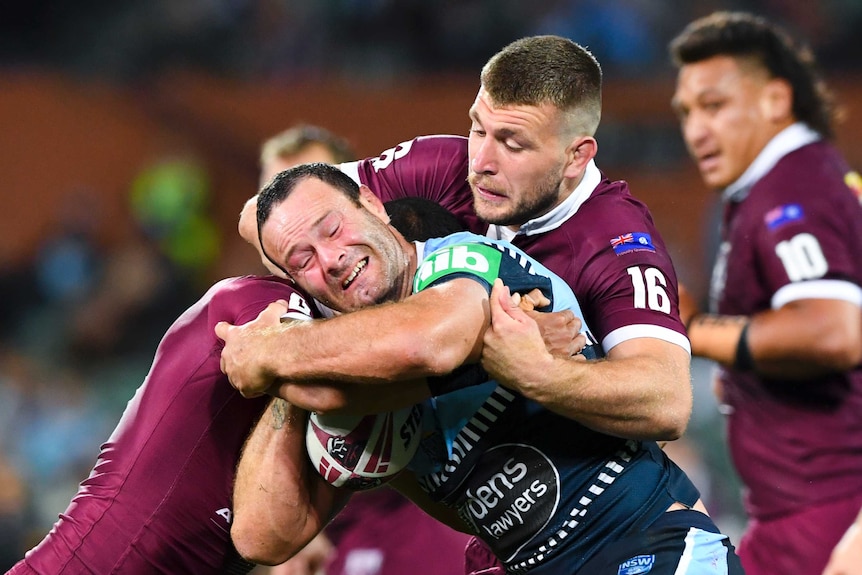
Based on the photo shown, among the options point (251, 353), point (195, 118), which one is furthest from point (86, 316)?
point (251, 353)

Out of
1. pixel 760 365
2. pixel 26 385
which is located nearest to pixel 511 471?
pixel 760 365

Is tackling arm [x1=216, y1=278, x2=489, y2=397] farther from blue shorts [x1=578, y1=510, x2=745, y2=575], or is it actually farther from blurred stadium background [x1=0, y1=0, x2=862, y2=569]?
blurred stadium background [x1=0, y1=0, x2=862, y2=569]

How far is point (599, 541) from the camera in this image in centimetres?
307

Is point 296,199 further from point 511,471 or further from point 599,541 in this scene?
point 599,541

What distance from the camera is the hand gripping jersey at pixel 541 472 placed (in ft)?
9.90

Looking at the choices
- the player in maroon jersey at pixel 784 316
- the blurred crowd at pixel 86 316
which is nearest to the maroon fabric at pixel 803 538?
the player in maroon jersey at pixel 784 316

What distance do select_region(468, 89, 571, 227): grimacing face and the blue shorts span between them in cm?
93

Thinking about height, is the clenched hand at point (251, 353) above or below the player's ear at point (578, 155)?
below

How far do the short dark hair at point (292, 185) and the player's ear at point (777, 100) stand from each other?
2.51m

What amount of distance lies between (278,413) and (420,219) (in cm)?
67

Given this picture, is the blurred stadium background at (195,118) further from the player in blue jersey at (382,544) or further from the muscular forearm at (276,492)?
the muscular forearm at (276,492)

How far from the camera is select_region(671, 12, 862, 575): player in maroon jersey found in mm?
4484

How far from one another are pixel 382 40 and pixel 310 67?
73 cm

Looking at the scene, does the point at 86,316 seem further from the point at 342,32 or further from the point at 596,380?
the point at 596,380
